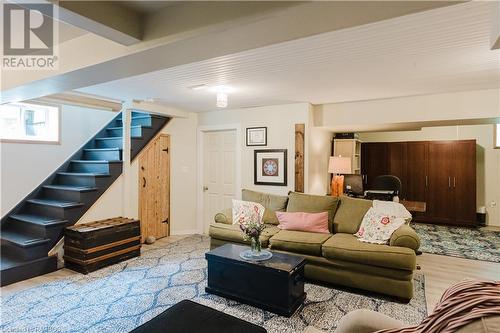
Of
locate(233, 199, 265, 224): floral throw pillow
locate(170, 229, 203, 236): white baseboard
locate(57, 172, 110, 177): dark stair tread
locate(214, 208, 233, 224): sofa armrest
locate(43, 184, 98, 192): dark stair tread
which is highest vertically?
locate(57, 172, 110, 177): dark stair tread

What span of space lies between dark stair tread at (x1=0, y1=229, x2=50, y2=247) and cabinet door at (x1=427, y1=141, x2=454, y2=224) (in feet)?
23.4

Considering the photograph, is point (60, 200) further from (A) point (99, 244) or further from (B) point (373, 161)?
(B) point (373, 161)

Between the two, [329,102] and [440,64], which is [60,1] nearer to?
[440,64]

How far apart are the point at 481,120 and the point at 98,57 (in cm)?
458

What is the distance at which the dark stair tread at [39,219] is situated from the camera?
143 inches

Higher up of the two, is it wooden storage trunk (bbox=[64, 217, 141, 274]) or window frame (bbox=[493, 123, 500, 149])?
window frame (bbox=[493, 123, 500, 149])

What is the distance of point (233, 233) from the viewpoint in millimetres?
3785

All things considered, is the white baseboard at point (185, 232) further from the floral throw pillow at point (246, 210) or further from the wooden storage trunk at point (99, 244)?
the floral throw pillow at point (246, 210)

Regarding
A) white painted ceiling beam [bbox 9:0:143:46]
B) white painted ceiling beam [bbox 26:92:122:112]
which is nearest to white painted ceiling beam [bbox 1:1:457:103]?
white painted ceiling beam [bbox 9:0:143:46]

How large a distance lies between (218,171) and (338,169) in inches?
85.7

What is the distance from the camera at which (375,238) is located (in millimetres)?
3205

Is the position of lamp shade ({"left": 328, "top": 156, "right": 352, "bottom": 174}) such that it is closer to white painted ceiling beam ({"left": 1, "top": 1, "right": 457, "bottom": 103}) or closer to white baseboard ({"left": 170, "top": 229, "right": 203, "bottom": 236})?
white baseboard ({"left": 170, "top": 229, "right": 203, "bottom": 236})

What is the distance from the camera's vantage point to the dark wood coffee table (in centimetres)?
254

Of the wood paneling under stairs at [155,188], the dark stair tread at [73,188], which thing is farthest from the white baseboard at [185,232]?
the dark stair tread at [73,188]
